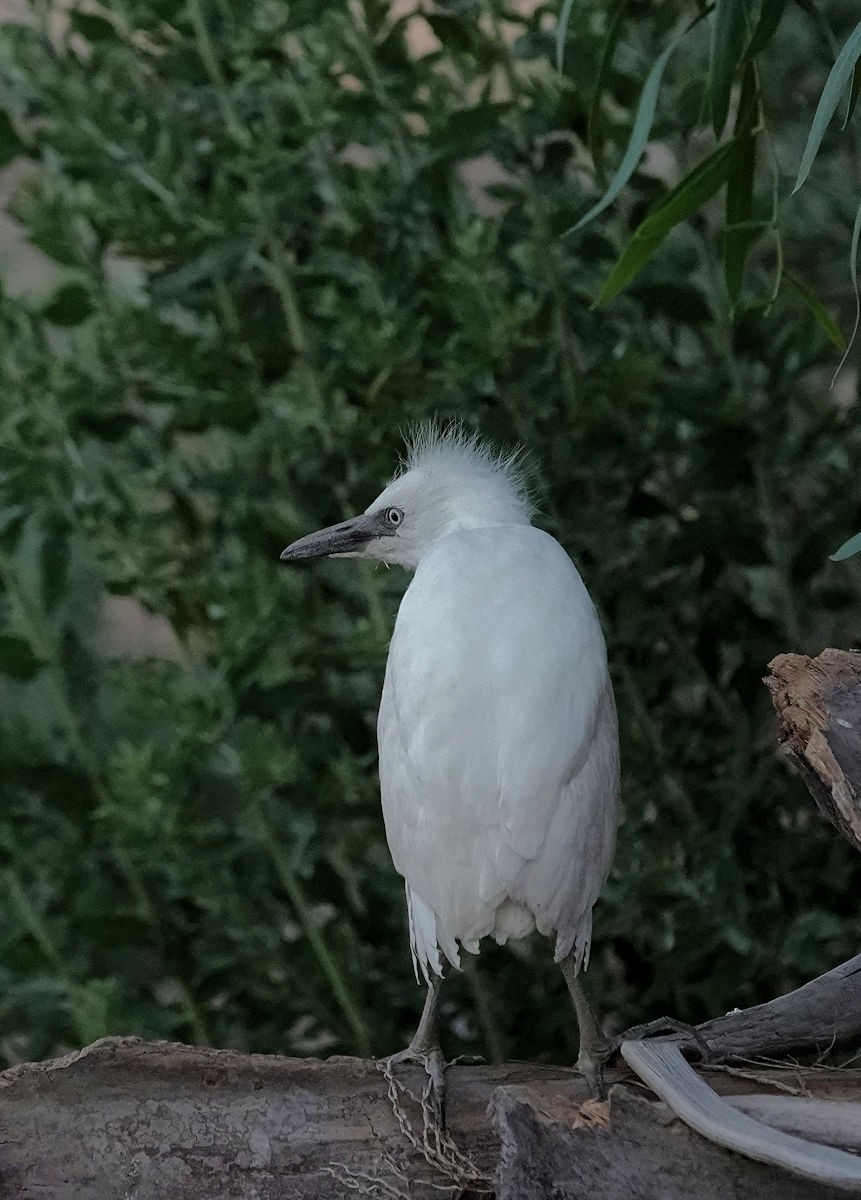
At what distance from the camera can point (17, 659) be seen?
969 millimetres

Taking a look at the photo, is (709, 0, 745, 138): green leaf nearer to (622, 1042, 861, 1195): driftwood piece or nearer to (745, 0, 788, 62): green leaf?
(745, 0, 788, 62): green leaf

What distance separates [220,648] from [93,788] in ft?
0.52

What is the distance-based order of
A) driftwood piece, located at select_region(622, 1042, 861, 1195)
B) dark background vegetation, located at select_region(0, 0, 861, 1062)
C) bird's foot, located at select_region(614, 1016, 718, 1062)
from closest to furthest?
driftwood piece, located at select_region(622, 1042, 861, 1195)
bird's foot, located at select_region(614, 1016, 718, 1062)
dark background vegetation, located at select_region(0, 0, 861, 1062)

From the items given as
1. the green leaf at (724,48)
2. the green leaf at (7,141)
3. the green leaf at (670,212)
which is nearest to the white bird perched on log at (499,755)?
the green leaf at (670,212)

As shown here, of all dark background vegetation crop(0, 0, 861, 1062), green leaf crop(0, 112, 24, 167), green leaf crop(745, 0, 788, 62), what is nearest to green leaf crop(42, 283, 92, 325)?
dark background vegetation crop(0, 0, 861, 1062)

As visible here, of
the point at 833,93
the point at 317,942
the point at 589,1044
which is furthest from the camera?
the point at 317,942

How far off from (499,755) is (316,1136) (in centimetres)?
21

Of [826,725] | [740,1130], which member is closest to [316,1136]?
[740,1130]

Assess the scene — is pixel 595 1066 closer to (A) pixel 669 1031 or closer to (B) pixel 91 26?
(A) pixel 669 1031

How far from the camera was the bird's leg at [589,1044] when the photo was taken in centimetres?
72

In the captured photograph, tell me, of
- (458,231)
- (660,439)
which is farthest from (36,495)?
(660,439)

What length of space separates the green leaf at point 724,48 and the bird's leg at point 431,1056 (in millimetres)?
496

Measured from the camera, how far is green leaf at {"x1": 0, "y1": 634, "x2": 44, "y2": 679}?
3.15 ft

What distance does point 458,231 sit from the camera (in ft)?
3.18
